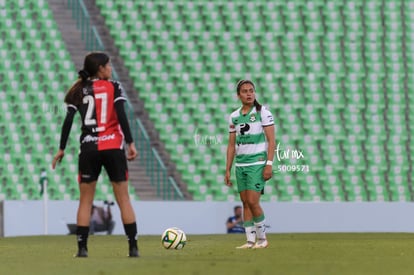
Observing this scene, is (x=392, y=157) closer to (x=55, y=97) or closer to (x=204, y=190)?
(x=204, y=190)

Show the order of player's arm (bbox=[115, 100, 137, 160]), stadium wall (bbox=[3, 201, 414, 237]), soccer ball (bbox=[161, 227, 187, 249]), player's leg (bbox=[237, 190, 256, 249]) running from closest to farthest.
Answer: player's arm (bbox=[115, 100, 137, 160]) → soccer ball (bbox=[161, 227, 187, 249]) → player's leg (bbox=[237, 190, 256, 249]) → stadium wall (bbox=[3, 201, 414, 237])

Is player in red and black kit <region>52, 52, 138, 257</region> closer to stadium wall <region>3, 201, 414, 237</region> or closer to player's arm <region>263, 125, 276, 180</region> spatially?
player's arm <region>263, 125, 276, 180</region>

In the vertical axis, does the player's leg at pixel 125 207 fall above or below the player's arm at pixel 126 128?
below

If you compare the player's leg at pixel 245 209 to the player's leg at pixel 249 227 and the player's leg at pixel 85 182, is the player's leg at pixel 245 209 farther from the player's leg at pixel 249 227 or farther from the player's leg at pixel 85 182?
the player's leg at pixel 85 182

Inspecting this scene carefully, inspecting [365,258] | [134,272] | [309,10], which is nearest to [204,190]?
[309,10]

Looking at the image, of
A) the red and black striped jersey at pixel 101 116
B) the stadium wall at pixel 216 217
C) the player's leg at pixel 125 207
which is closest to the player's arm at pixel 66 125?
the red and black striped jersey at pixel 101 116

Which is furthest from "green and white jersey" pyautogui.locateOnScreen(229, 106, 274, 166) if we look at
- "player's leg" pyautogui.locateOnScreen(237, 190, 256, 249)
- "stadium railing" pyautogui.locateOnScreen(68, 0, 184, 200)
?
"stadium railing" pyautogui.locateOnScreen(68, 0, 184, 200)

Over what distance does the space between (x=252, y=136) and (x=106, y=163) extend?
261 cm

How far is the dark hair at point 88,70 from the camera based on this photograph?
9.91 metres

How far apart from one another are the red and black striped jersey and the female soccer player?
2.46 m

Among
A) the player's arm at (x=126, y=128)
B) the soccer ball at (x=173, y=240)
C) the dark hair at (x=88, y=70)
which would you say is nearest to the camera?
the player's arm at (x=126, y=128)

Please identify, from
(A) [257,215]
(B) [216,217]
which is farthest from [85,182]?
(B) [216,217]

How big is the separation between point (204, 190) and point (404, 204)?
12.9ft

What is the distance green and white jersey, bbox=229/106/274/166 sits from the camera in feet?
39.6
